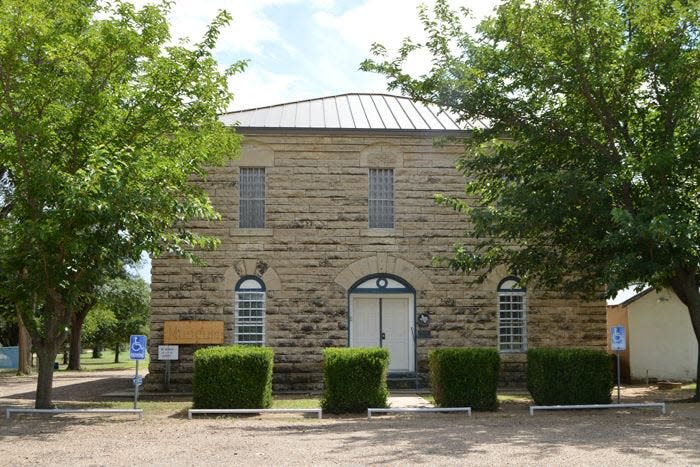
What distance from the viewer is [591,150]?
590 inches

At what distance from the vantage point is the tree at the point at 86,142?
41.2 feet

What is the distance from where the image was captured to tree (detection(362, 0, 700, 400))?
13.7 m

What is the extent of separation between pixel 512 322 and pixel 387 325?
3.10 m

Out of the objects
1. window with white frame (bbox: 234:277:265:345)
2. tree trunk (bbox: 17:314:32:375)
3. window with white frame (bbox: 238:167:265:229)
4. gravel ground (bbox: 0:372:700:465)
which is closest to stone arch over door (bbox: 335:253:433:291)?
window with white frame (bbox: 234:277:265:345)

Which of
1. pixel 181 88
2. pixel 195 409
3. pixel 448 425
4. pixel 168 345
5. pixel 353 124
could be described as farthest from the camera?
pixel 353 124

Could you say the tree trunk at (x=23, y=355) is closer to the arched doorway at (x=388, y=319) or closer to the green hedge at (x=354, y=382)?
the arched doorway at (x=388, y=319)

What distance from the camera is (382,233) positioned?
723 inches

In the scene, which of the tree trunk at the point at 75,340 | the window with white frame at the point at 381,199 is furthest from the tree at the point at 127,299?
the window with white frame at the point at 381,199

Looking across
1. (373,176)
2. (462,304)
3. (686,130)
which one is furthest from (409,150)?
(686,130)

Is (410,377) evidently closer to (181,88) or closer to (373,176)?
(373,176)

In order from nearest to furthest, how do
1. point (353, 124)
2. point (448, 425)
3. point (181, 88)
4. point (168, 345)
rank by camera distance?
point (448, 425), point (181, 88), point (168, 345), point (353, 124)

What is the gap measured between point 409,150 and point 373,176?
110 cm

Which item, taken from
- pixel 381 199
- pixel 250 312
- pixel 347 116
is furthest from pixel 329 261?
pixel 347 116

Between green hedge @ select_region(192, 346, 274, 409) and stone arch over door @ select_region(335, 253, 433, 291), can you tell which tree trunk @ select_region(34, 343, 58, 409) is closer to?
green hedge @ select_region(192, 346, 274, 409)
